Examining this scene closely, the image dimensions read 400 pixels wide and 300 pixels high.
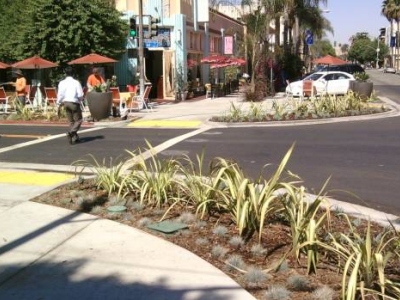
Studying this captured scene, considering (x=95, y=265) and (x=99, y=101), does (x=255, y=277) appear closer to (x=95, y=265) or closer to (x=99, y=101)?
(x=95, y=265)

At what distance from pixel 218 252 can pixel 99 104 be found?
13.0 m

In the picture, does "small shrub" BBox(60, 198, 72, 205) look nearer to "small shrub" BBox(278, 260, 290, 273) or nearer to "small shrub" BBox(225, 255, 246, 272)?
"small shrub" BBox(225, 255, 246, 272)

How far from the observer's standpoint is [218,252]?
4.71m

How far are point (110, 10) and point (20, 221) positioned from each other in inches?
811

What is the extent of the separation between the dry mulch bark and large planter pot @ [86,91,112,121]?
10026 millimetres

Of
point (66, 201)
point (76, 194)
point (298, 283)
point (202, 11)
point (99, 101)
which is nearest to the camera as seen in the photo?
point (298, 283)

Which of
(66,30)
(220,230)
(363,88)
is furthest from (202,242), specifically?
(66,30)

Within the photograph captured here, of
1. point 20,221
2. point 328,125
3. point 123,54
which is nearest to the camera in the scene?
point 20,221

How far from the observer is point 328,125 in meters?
15.5

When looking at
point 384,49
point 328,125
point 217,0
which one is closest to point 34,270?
point 328,125

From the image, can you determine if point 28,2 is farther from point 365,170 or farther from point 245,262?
point 245,262

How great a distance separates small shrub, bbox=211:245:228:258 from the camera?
4688 mm

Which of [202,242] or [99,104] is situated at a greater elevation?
[99,104]

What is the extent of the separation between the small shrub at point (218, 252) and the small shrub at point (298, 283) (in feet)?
2.50
